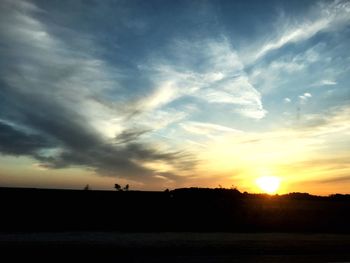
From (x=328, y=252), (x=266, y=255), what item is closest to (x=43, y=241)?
(x=266, y=255)

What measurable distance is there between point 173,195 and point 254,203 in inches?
319

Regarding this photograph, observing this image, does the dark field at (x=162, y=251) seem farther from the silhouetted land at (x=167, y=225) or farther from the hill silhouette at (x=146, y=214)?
the hill silhouette at (x=146, y=214)

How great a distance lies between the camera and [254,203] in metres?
38.9

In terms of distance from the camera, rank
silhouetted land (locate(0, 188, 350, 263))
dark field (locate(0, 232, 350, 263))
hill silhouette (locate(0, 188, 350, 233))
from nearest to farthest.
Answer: dark field (locate(0, 232, 350, 263)) < silhouetted land (locate(0, 188, 350, 263)) < hill silhouette (locate(0, 188, 350, 233))

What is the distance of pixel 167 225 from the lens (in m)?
32.1

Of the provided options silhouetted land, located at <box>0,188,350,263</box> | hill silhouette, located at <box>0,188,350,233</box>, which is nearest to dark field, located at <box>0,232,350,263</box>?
silhouetted land, located at <box>0,188,350,263</box>

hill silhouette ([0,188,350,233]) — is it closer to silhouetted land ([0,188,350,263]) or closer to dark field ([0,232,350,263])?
silhouetted land ([0,188,350,263])

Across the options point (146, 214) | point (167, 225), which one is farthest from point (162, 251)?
point (146, 214)

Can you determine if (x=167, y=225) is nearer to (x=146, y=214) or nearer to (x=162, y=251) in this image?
(x=146, y=214)

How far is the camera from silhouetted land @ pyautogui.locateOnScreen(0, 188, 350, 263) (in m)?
18.4

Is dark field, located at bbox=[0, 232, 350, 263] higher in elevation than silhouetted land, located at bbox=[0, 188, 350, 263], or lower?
lower

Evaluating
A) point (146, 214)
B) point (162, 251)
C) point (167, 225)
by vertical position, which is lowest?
point (162, 251)

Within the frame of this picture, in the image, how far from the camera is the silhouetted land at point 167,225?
1844 centimetres

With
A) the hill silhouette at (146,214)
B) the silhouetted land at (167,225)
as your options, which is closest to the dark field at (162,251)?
the silhouetted land at (167,225)
